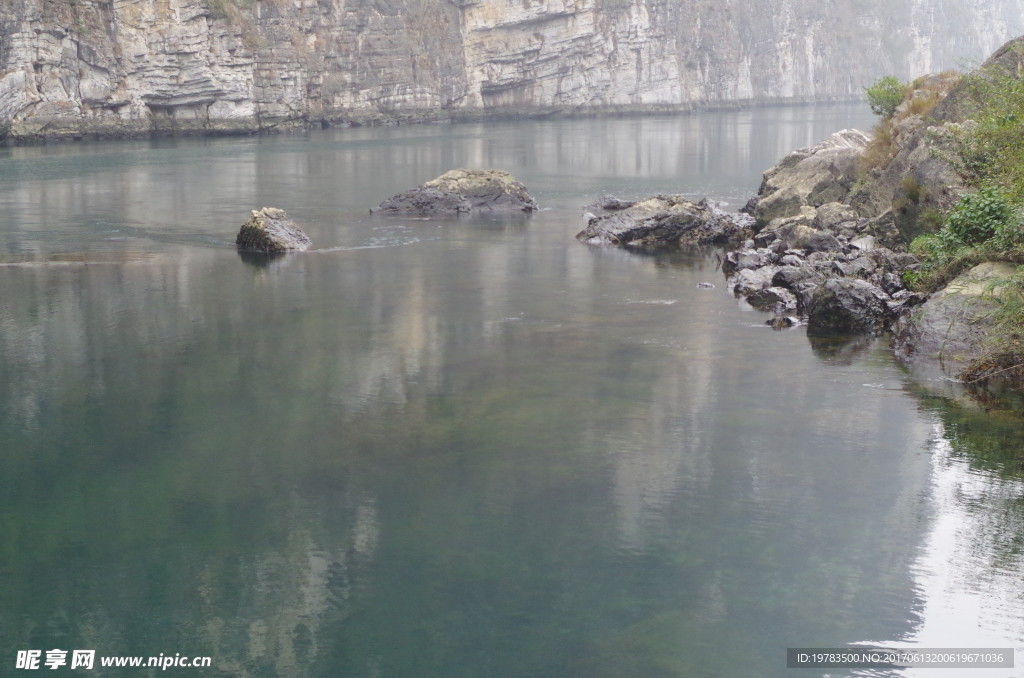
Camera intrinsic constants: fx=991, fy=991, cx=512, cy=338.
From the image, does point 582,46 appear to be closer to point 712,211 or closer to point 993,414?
point 712,211

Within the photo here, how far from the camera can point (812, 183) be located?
26.9 metres

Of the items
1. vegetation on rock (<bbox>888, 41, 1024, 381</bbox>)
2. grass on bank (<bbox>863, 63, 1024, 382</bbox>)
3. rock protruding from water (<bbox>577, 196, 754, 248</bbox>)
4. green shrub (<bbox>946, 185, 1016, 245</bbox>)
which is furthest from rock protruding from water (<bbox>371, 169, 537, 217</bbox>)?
green shrub (<bbox>946, 185, 1016, 245</bbox>)

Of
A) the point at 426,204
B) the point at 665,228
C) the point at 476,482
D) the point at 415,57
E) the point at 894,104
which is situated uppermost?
the point at 415,57

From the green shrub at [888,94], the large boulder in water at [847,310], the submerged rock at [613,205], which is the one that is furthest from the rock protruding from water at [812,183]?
the large boulder in water at [847,310]

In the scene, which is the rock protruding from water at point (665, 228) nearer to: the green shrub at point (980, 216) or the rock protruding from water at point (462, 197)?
the rock protruding from water at point (462, 197)

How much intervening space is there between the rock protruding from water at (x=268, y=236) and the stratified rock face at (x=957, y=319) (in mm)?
14144

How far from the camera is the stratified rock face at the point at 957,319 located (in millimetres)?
14195

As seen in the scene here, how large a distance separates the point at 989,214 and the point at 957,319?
2574 mm

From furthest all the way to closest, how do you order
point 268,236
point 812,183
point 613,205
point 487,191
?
point 487,191, point 613,205, point 812,183, point 268,236

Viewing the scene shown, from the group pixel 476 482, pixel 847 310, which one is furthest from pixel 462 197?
pixel 476 482

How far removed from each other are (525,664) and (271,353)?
8819 millimetres

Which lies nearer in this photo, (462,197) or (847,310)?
(847,310)

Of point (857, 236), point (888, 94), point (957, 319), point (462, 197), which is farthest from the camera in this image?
point (462, 197)

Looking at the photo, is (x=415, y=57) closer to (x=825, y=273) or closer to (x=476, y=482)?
(x=825, y=273)
